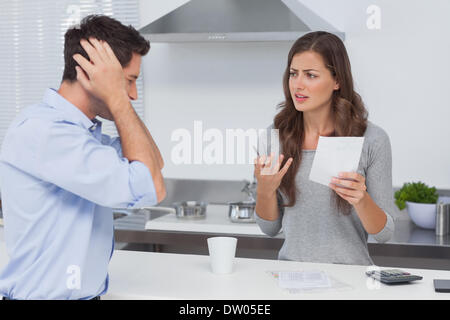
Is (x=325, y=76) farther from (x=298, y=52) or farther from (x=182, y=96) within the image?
(x=182, y=96)

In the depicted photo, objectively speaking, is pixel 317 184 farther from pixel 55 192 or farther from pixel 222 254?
pixel 55 192

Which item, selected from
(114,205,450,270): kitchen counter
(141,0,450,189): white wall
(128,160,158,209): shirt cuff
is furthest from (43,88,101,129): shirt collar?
(141,0,450,189): white wall

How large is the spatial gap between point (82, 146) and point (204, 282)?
0.56 metres

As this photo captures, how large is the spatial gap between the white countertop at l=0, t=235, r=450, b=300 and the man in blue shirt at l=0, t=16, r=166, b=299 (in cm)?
22

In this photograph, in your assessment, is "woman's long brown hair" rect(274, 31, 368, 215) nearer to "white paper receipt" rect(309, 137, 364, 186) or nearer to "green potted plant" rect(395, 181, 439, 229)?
"white paper receipt" rect(309, 137, 364, 186)

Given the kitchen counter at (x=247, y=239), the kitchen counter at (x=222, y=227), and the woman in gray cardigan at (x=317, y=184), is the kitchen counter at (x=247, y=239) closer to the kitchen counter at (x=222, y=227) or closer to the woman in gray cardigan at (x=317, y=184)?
the kitchen counter at (x=222, y=227)

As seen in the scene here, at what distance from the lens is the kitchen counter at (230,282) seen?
1402mm

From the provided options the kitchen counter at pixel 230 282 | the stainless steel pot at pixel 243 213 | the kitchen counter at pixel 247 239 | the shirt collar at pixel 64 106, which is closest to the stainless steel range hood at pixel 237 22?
the stainless steel pot at pixel 243 213

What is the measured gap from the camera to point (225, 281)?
1519mm

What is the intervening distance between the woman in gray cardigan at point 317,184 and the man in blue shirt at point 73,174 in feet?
2.04

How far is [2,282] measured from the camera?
1.21 meters

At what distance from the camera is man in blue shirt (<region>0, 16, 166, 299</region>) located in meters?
1.14

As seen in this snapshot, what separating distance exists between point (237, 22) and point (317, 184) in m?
1.33

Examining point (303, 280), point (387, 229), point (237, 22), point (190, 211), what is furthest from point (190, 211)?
point (303, 280)
